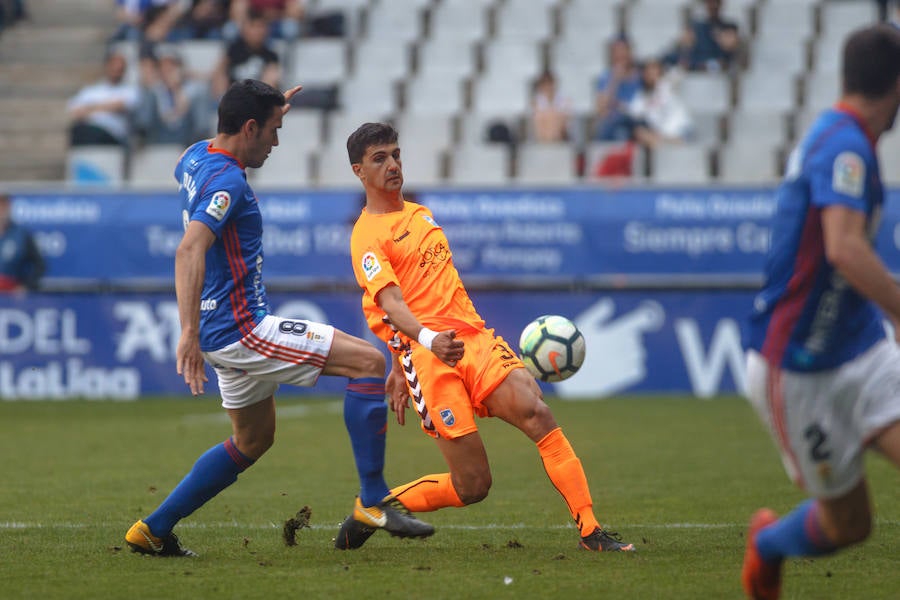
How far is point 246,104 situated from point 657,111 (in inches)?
514

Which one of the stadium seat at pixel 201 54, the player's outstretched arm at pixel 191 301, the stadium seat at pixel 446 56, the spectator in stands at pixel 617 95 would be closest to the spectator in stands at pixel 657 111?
the spectator in stands at pixel 617 95

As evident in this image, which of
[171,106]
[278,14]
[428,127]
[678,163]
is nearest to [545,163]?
[678,163]

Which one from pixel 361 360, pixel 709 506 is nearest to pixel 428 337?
pixel 361 360

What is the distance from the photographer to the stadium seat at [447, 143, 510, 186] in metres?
19.0

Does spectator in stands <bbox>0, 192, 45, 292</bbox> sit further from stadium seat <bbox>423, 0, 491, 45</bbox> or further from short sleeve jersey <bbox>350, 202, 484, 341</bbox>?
short sleeve jersey <bbox>350, 202, 484, 341</bbox>

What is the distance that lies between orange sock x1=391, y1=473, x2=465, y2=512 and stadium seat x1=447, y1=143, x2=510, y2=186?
12058 mm

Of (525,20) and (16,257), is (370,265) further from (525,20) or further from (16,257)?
(525,20)

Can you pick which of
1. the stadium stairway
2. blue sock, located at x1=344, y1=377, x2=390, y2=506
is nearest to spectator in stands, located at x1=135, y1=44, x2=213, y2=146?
the stadium stairway

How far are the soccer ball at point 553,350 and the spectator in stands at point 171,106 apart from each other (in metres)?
12.5

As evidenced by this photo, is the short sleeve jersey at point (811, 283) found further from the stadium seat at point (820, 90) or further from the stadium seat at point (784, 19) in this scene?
the stadium seat at point (784, 19)

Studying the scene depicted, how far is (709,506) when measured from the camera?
870 centimetres

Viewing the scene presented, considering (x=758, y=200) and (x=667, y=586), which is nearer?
(x=667, y=586)

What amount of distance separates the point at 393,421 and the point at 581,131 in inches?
249

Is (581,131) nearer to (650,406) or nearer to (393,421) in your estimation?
(650,406)
